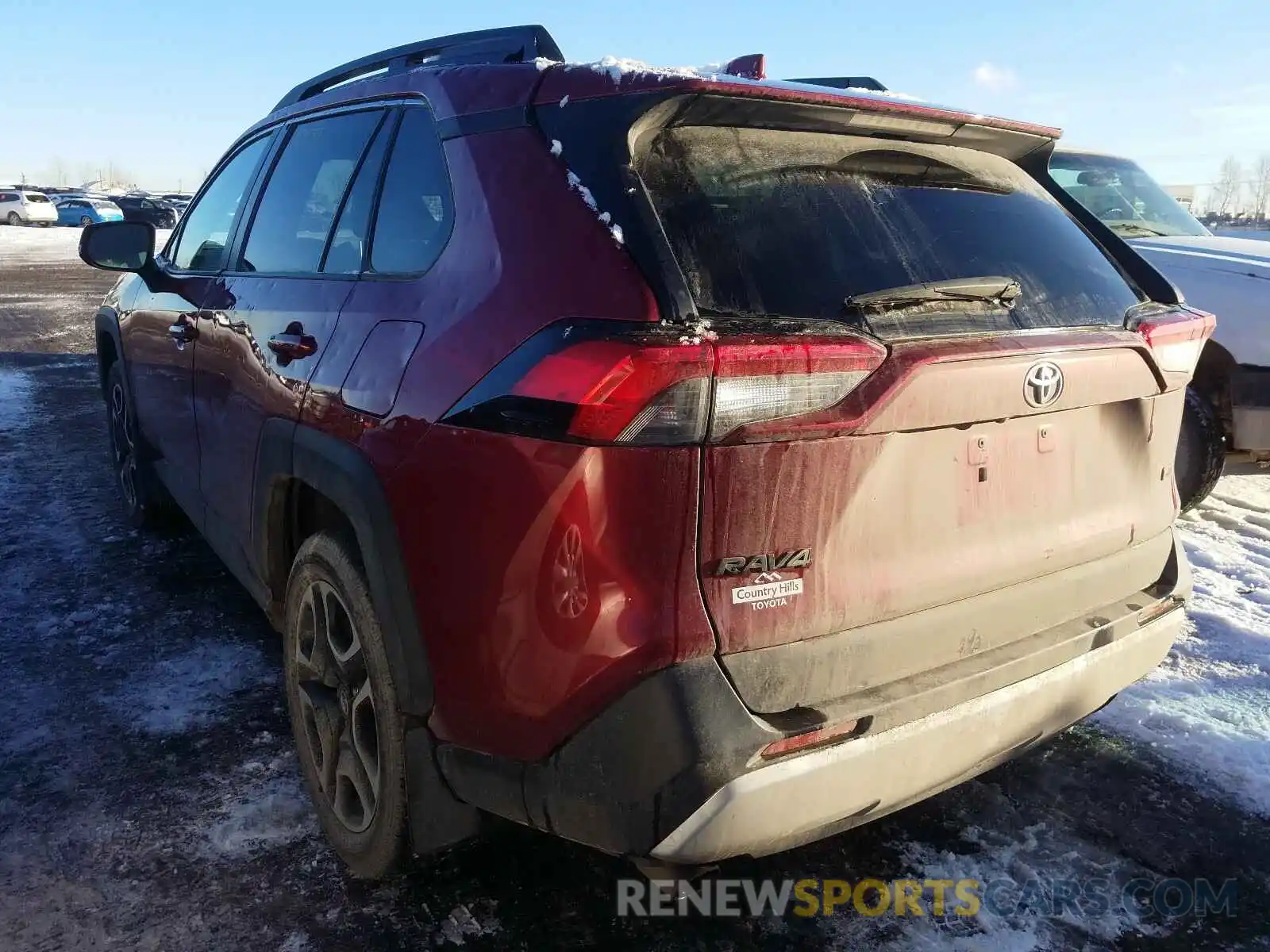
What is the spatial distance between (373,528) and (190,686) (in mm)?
1673

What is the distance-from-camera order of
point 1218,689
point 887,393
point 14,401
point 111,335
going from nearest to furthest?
point 887,393
point 1218,689
point 111,335
point 14,401

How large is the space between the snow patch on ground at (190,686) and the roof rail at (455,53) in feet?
→ 6.53

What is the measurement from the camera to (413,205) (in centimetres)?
235

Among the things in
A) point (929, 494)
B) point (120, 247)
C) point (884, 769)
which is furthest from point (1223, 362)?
point (120, 247)

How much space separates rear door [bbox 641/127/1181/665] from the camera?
5.72 ft

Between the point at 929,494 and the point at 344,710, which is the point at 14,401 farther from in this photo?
the point at 929,494

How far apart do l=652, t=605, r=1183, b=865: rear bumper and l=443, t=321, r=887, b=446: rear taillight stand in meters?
0.60

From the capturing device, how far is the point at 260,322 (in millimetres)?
2887

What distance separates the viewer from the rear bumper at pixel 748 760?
1.67 m

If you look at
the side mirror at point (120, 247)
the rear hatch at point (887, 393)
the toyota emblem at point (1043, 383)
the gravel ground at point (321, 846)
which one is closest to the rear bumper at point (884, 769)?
the rear hatch at point (887, 393)

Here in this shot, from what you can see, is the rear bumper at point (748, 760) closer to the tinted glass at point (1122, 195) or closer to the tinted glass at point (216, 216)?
the tinted glass at point (216, 216)

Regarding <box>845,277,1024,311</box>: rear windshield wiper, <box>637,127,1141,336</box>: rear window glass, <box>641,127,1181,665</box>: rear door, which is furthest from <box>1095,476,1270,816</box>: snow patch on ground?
<box>845,277,1024,311</box>: rear windshield wiper

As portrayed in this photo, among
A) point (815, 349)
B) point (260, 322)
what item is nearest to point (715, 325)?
point (815, 349)

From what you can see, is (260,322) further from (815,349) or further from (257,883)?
(815,349)
